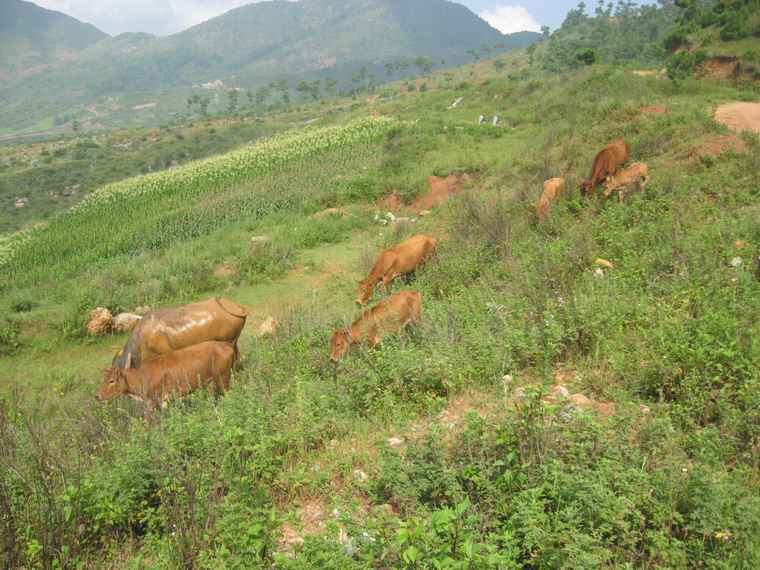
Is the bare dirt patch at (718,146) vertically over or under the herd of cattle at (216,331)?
over

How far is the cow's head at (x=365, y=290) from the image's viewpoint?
9.05m

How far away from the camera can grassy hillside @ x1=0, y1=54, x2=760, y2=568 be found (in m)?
2.74

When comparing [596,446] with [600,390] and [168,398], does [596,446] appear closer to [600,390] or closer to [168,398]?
[600,390]

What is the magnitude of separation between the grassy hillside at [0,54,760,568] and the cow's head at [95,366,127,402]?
0.26m

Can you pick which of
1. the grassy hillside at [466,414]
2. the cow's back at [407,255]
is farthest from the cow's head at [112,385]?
the cow's back at [407,255]

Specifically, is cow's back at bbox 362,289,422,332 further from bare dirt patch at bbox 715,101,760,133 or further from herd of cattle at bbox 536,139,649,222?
bare dirt patch at bbox 715,101,760,133

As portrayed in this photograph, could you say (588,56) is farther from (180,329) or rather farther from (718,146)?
(180,329)

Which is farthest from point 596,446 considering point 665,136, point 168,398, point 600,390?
point 665,136

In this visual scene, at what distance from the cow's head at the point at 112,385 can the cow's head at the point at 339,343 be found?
9.47ft

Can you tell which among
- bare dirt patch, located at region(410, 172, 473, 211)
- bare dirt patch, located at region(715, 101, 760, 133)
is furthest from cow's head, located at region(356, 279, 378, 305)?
bare dirt patch, located at region(715, 101, 760, 133)

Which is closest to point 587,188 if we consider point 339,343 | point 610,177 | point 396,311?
point 610,177

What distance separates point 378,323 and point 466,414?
262cm

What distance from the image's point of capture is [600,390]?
4332mm

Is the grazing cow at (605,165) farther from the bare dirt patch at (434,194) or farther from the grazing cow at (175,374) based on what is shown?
the grazing cow at (175,374)
